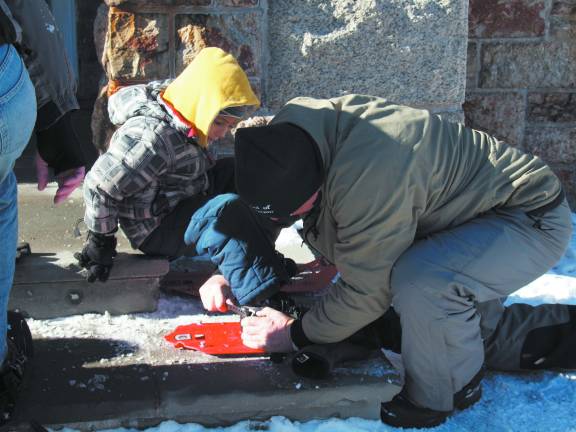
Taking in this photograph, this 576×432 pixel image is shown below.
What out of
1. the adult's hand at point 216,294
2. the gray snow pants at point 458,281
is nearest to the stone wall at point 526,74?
the gray snow pants at point 458,281

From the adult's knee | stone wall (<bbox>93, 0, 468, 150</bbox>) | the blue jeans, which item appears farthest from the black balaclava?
stone wall (<bbox>93, 0, 468, 150</bbox>)

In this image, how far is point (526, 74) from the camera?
4098mm

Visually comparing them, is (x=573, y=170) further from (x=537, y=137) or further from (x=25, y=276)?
(x=25, y=276)

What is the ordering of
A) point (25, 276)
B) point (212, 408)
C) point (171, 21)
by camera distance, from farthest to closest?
point (171, 21) < point (25, 276) < point (212, 408)

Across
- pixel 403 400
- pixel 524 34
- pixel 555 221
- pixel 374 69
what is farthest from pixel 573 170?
pixel 403 400

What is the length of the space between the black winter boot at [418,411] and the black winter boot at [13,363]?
1078 mm

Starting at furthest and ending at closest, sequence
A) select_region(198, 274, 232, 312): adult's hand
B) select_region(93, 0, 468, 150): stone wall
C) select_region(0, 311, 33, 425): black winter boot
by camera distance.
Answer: select_region(93, 0, 468, 150): stone wall → select_region(198, 274, 232, 312): adult's hand → select_region(0, 311, 33, 425): black winter boot

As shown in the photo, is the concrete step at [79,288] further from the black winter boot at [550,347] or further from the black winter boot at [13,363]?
the black winter boot at [550,347]

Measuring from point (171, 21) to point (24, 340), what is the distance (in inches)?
65.7

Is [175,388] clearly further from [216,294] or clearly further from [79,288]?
[79,288]

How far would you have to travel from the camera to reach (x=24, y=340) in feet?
7.18

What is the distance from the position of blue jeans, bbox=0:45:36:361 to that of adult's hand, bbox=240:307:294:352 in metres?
0.77

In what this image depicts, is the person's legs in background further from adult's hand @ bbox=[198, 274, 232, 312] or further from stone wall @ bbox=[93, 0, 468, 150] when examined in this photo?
stone wall @ bbox=[93, 0, 468, 150]

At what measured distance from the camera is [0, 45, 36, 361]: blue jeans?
160 centimetres
